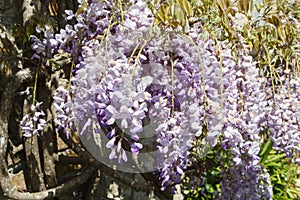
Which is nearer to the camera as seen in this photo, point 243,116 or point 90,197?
point 243,116

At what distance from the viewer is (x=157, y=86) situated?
4.62 ft

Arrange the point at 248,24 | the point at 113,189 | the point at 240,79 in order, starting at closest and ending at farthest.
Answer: the point at 240,79, the point at 248,24, the point at 113,189

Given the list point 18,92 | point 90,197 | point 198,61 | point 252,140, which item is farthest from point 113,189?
point 198,61

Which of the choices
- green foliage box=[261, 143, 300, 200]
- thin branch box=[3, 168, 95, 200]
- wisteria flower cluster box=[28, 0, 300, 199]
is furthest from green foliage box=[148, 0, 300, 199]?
green foliage box=[261, 143, 300, 200]

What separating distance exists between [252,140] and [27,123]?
71 cm

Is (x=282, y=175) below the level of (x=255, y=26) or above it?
below

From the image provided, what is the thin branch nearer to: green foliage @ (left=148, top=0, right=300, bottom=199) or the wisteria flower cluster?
the wisteria flower cluster

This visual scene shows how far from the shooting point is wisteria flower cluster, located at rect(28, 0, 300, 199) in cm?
133

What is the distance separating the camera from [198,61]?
1.44 meters

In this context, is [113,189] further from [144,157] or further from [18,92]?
[18,92]

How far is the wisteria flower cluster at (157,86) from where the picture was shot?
52.2 inches

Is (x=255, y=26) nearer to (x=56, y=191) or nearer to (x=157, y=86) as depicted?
(x=157, y=86)

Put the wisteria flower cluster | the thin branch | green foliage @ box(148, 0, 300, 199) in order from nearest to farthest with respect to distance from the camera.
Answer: the wisteria flower cluster < green foliage @ box(148, 0, 300, 199) < the thin branch

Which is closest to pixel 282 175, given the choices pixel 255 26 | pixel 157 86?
pixel 255 26
